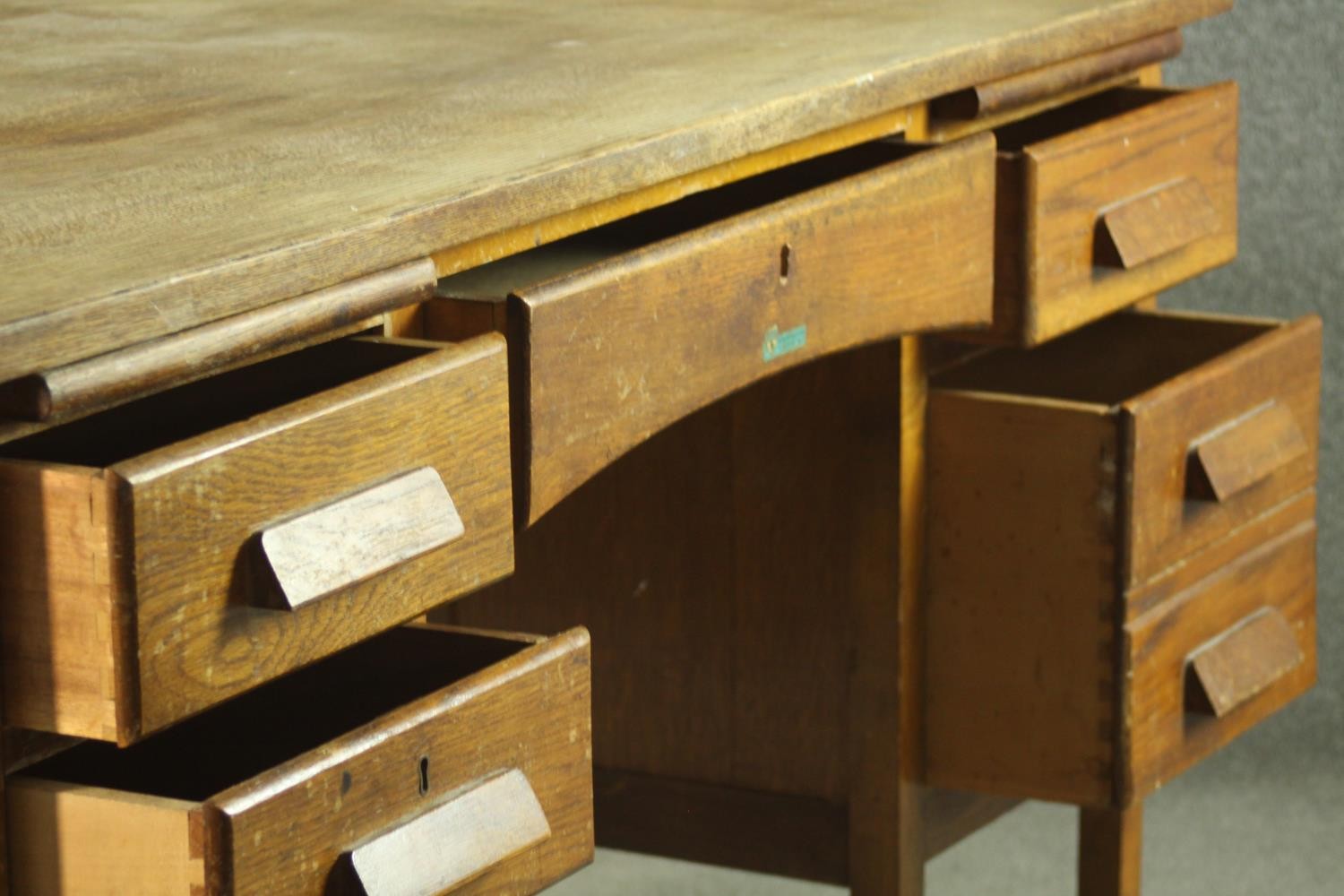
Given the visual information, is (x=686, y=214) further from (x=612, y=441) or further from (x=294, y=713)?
(x=294, y=713)

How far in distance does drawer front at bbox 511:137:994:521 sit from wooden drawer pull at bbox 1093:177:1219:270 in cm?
14

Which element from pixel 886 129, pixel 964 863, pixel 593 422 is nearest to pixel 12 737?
pixel 593 422

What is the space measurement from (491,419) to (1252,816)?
1412mm

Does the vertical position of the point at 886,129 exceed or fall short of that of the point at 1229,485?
it exceeds it

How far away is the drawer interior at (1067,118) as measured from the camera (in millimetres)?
1599

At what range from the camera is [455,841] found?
90 centimetres

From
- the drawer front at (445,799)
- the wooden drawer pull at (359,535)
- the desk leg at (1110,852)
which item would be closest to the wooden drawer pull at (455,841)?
the drawer front at (445,799)

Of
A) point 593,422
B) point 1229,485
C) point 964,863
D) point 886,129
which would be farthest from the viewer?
point 964,863

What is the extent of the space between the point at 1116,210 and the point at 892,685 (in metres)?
0.32

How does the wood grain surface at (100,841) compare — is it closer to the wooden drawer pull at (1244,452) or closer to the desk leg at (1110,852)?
the wooden drawer pull at (1244,452)

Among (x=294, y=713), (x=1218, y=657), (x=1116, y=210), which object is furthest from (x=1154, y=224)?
(x=294, y=713)

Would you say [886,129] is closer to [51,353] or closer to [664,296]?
[664,296]

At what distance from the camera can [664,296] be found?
103 cm

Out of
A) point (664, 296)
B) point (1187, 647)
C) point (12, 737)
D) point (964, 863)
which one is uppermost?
point (664, 296)
